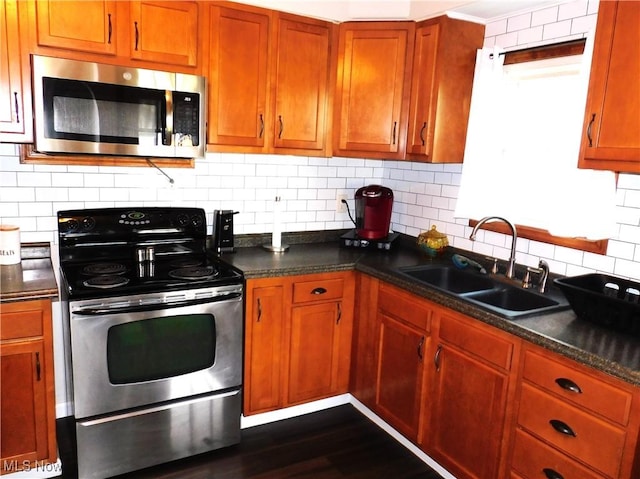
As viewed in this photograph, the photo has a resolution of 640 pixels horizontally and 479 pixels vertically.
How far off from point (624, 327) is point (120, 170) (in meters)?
2.43

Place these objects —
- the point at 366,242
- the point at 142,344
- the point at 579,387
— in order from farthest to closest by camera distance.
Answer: the point at 366,242 < the point at 142,344 < the point at 579,387

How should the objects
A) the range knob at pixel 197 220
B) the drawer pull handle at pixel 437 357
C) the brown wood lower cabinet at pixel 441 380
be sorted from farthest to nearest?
1. the range knob at pixel 197 220
2. the drawer pull handle at pixel 437 357
3. the brown wood lower cabinet at pixel 441 380

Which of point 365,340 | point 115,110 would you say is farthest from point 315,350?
point 115,110

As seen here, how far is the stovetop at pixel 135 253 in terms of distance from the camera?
2283 mm

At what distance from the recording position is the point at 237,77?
2668mm

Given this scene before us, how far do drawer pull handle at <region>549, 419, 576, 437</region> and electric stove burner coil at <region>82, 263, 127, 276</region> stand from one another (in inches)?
76.8

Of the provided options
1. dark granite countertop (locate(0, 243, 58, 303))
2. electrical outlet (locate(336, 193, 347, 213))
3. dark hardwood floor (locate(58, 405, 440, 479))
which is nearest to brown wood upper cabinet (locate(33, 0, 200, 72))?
dark granite countertop (locate(0, 243, 58, 303))

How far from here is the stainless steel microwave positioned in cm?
218

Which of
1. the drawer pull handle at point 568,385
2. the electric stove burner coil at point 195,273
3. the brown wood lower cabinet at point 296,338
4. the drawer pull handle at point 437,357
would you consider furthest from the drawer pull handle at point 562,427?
the electric stove burner coil at point 195,273

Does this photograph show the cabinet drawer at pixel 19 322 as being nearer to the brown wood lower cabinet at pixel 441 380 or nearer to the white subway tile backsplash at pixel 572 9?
the brown wood lower cabinet at pixel 441 380

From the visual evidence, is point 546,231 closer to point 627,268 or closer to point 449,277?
point 627,268

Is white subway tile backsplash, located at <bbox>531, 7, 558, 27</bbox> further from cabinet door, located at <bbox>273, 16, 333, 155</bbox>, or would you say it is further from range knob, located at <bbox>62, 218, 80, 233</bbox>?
range knob, located at <bbox>62, 218, 80, 233</bbox>

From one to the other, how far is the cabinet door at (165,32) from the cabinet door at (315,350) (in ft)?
4.67

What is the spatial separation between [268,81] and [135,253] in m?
1.15
